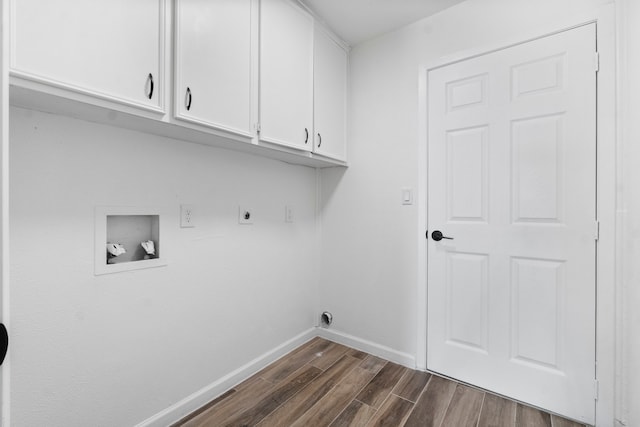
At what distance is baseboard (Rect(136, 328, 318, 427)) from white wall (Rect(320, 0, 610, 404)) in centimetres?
55

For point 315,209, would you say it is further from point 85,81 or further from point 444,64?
point 85,81

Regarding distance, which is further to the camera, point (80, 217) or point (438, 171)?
point (438, 171)

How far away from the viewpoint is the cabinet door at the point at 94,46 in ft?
2.89

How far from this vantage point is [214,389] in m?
1.71

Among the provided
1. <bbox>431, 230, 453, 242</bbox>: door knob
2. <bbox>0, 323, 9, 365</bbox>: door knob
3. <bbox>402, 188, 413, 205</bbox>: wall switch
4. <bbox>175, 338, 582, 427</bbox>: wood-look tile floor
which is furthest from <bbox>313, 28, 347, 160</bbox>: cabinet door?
<bbox>0, 323, 9, 365</bbox>: door knob

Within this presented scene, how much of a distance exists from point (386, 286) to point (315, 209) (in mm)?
878

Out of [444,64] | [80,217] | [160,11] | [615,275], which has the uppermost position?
[444,64]

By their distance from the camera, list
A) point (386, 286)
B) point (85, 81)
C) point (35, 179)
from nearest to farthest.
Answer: point (85, 81) < point (35, 179) < point (386, 286)

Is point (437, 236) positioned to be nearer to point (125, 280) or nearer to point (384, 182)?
point (384, 182)

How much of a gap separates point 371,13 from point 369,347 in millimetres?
2422

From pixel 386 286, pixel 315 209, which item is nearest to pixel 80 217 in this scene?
pixel 315 209

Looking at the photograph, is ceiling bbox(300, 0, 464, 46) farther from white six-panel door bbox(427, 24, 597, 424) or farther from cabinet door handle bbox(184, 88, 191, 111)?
cabinet door handle bbox(184, 88, 191, 111)

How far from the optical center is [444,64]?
1.92 m

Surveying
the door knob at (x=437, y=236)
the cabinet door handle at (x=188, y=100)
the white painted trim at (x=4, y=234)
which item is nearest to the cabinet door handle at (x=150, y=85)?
the cabinet door handle at (x=188, y=100)
